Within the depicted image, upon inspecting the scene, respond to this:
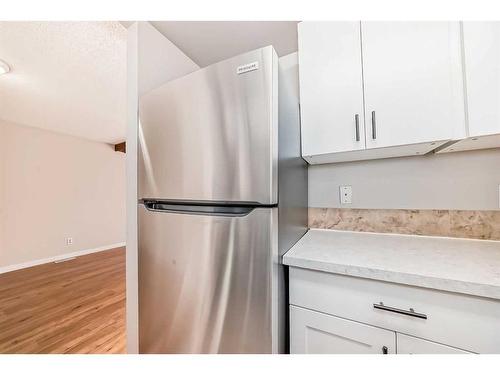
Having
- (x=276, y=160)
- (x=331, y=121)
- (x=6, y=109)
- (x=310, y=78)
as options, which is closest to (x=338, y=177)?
(x=331, y=121)

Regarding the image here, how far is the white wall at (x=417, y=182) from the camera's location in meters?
1.04

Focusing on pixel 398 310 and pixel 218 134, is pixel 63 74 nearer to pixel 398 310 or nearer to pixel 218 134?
pixel 218 134

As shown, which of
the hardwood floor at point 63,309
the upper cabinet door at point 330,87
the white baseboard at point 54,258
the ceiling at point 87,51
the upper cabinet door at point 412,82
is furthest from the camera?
the white baseboard at point 54,258

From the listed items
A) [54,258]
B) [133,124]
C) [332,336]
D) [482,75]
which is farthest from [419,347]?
[54,258]

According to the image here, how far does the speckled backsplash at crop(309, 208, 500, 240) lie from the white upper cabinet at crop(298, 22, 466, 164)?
13.7 inches

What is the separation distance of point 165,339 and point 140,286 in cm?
29

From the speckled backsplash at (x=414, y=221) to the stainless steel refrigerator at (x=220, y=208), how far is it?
389mm

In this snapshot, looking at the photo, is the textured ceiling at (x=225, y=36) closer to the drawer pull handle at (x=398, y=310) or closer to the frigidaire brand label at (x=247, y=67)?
the frigidaire brand label at (x=247, y=67)

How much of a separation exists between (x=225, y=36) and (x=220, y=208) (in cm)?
127

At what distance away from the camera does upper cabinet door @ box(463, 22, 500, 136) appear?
76 centimetres

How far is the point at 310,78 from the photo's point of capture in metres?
1.08

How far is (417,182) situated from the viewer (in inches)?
45.3

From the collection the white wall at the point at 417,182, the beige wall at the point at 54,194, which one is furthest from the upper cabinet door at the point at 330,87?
the beige wall at the point at 54,194

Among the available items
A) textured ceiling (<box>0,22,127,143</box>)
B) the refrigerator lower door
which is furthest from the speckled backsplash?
textured ceiling (<box>0,22,127,143</box>)
